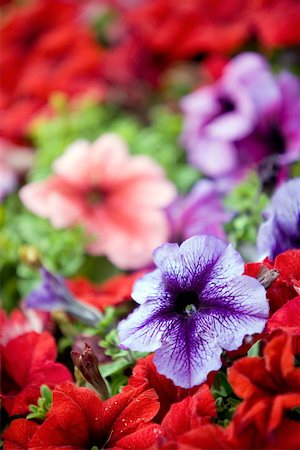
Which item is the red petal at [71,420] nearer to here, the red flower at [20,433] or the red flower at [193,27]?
the red flower at [20,433]

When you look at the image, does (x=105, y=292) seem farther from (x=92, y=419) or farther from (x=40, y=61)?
(x=40, y=61)

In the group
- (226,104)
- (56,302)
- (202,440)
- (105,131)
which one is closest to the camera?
(202,440)

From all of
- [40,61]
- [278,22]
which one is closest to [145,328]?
[278,22]

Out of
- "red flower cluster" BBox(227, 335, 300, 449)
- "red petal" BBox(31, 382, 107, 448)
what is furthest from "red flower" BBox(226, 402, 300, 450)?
"red petal" BBox(31, 382, 107, 448)

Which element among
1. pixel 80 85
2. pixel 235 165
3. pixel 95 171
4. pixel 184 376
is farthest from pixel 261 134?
pixel 184 376

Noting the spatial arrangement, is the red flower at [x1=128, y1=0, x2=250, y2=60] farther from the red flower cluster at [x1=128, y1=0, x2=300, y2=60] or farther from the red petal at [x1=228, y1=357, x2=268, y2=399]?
the red petal at [x1=228, y1=357, x2=268, y2=399]

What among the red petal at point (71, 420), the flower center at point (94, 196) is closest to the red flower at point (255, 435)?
the red petal at point (71, 420)
